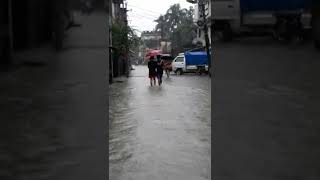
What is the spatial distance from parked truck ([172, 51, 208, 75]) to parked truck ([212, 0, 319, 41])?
3048cm

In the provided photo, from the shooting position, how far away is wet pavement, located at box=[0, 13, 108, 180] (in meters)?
4.04

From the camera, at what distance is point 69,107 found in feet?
15.1

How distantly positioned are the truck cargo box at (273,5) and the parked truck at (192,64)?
30.7 meters

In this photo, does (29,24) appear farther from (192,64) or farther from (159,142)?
(192,64)

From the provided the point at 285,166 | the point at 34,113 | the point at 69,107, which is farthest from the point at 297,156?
the point at 34,113

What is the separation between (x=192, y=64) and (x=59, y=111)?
1213 inches

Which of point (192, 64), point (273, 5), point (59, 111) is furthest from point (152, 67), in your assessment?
point (192, 64)

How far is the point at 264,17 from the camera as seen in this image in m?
3.93

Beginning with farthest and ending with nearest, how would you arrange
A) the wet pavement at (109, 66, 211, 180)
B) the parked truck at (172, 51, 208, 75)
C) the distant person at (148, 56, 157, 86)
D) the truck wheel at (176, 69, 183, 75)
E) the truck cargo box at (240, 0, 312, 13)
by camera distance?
1. the truck wheel at (176, 69, 183, 75)
2. the parked truck at (172, 51, 208, 75)
3. the distant person at (148, 56, 157, 86)
4. the wet pavement at (109, 66, 211, 180)
5. the truck cargo box at (240, 0, 312, 13)

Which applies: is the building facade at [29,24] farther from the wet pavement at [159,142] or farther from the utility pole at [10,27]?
the wet pavement at [159,142]

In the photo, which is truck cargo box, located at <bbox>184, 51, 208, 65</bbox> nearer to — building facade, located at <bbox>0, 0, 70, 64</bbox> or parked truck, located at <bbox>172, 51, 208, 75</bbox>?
parked truck, located at <bbox>172, 51, 208, 75</bbox>

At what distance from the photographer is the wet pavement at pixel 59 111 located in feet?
13.3

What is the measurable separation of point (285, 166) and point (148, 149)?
2476mm

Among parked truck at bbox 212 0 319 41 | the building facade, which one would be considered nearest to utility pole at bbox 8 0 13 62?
the building facade
